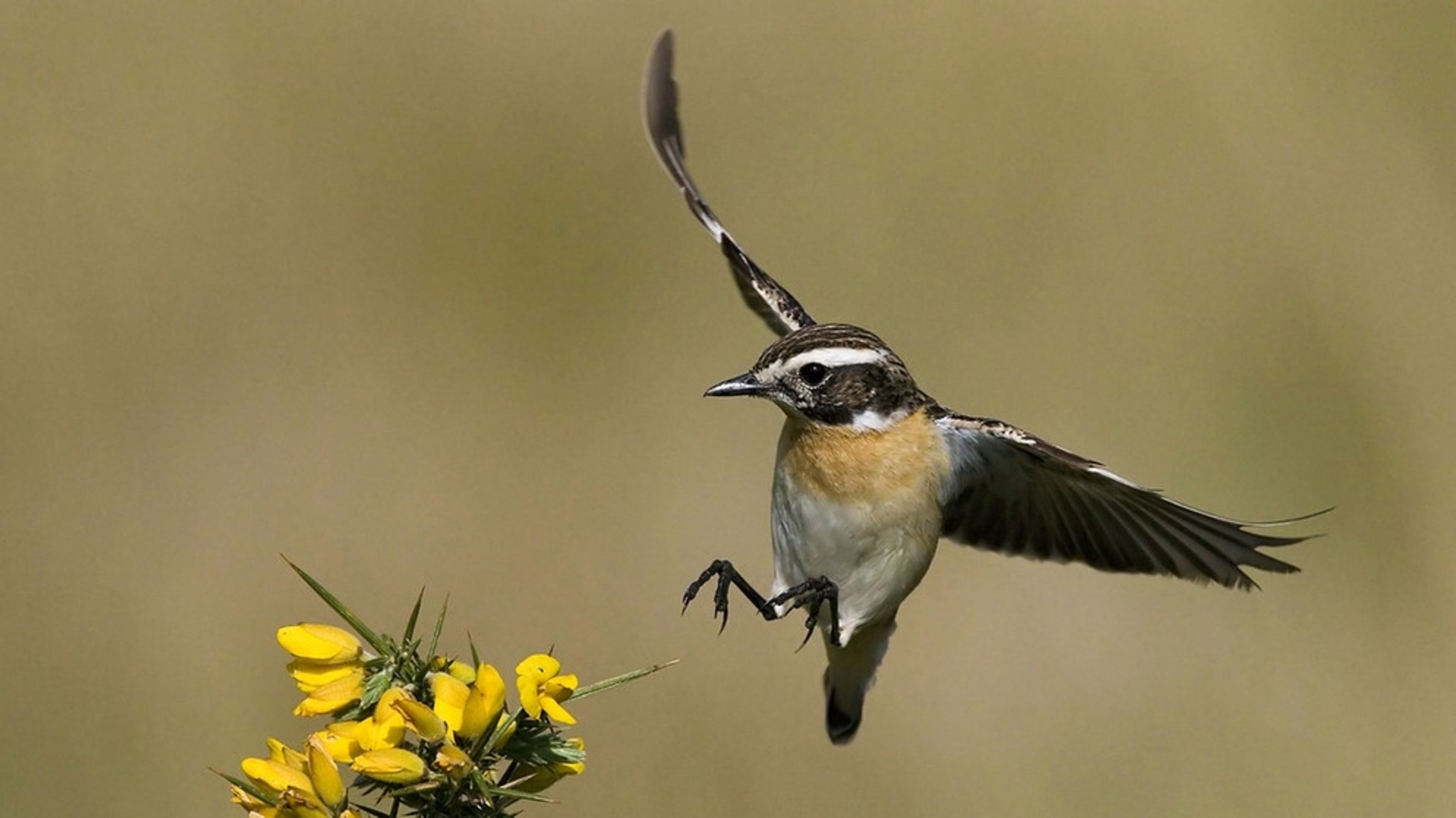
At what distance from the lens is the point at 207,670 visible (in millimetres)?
8680

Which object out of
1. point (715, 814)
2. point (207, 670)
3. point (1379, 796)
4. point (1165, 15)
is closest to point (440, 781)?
point (715, 814)

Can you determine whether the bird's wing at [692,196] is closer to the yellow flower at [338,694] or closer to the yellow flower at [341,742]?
the yellow flower at [338,694]

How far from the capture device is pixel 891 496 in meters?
5.45

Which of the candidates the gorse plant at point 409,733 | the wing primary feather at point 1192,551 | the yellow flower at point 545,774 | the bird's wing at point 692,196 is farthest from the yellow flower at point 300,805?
the bird's wing at point 692,196

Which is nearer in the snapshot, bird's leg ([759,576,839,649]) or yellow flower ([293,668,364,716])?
yellow flower ([293,668,364,716])

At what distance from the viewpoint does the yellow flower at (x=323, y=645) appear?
9.99ft

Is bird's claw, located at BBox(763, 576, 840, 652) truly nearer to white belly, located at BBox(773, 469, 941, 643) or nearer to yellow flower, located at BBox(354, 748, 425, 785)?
white belly, located at BBox(773, 469, 941, 643)

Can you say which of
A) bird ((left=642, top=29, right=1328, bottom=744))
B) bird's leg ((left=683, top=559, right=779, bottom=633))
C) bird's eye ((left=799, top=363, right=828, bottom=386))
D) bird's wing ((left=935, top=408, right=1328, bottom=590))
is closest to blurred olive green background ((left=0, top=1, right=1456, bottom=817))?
bird's wing ((left=935, top=408, right=1328, bottom=590))

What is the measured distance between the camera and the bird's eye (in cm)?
535

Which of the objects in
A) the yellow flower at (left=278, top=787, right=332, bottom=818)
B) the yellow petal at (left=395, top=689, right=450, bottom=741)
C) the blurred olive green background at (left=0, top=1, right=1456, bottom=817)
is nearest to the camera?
the yellow flower at (left=278, top=787, right=332, bottom=818)

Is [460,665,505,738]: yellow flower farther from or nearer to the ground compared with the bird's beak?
nearer to the ground

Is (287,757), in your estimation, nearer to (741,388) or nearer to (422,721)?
(422,721)

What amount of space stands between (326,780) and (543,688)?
18.0 inches

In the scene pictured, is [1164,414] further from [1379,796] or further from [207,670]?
[207,670]
